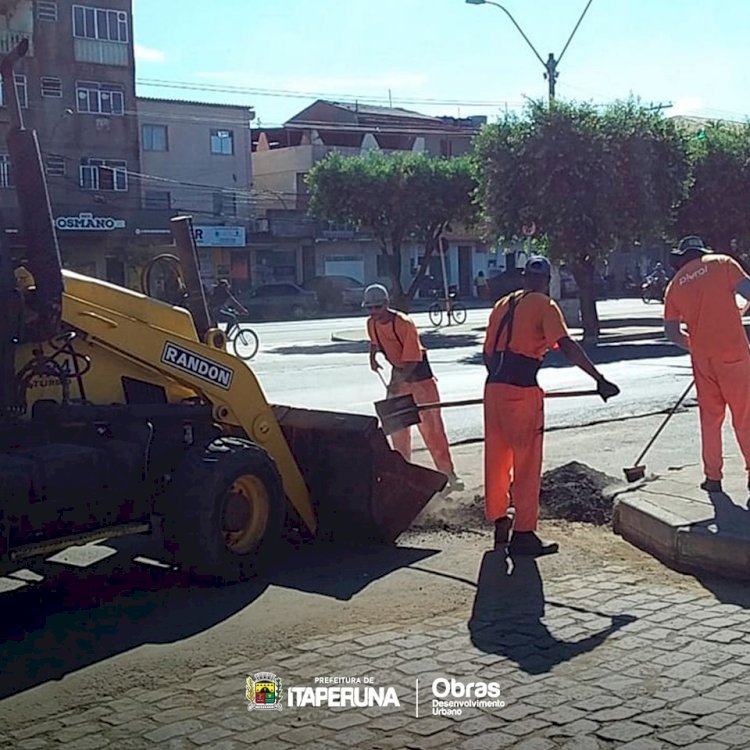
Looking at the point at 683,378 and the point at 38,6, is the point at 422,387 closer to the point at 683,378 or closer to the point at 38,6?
the point at 683,378

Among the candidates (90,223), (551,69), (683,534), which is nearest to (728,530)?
(683,534)

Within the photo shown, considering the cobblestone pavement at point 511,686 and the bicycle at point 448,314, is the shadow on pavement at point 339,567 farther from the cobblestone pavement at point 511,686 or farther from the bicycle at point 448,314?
the bicycle at point 448,314

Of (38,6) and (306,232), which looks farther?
(306,232)

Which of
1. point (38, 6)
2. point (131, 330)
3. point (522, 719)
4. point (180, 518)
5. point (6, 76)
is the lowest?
point (522, 719)

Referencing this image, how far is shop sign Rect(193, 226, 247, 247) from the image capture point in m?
58.5

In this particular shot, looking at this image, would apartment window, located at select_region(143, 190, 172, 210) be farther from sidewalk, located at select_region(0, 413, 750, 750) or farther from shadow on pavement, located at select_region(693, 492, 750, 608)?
sidewalk, located at select_region(0, 413, 750, 750)

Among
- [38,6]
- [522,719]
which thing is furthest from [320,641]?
[38,6]

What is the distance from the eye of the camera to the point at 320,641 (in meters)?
5.97

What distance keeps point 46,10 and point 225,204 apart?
43.8 feet

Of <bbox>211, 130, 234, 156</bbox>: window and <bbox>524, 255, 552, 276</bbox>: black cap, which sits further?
<bbox>211, 130, 234, 156</bbox>: window

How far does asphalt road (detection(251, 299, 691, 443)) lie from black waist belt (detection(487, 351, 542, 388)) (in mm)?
5464

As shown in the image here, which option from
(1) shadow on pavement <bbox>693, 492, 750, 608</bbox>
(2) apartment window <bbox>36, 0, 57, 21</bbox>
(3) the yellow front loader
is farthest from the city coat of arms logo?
(2) apartment window <bbox>36, 0, 57, 21</bbox>

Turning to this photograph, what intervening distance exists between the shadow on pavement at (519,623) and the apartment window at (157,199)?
5204 cm

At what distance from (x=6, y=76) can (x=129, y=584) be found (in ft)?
9.48
